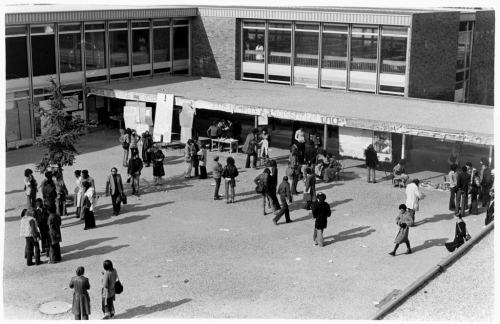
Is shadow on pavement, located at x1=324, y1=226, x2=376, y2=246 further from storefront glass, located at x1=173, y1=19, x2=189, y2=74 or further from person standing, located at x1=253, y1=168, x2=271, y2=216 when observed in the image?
storefront glass, located at x1=173, y1=19, x2=189, y2=74

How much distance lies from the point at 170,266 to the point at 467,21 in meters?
19.9

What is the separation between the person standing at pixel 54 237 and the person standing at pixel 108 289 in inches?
120

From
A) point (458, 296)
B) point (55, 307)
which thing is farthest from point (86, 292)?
point (458, 296)

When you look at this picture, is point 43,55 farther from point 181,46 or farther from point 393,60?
point 393,60

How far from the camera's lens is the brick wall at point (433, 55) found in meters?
29.5

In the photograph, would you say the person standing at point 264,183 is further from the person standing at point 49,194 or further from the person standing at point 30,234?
the person standing at point 30,234

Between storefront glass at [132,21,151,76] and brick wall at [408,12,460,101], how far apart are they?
10.7 metres

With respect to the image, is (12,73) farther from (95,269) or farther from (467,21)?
(467,21)

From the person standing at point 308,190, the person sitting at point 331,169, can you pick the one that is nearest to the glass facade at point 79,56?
the person sitting at point 331,169

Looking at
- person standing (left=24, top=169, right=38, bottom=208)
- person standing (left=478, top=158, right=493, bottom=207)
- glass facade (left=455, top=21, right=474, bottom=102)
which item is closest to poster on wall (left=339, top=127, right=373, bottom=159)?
person standing (left=478, top=158, right=493, bottom=207)

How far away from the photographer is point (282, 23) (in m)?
32.2

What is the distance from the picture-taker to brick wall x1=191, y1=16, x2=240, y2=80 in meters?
33.9

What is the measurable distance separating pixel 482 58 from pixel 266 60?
910 centimetres

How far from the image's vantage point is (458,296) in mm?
13914
